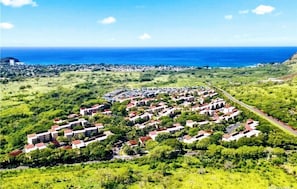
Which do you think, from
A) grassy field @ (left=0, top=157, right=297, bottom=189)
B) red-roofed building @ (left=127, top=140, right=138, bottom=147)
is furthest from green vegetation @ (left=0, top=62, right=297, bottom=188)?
red-roofed building @ (left=127, top=140, right=138, bottom=147)

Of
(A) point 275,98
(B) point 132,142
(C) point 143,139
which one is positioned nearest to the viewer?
(B) point 132,142

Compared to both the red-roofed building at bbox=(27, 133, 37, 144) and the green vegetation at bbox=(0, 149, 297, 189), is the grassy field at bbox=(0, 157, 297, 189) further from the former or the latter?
the red-roofed building at bbox=(27, 133, 37, 144)

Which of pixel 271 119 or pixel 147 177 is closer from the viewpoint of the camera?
pixel 147 177

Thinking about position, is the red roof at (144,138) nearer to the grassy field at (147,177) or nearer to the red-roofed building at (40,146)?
the grassy field at (147,177)

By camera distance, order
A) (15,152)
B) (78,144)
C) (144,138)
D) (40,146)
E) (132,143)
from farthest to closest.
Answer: (144,138)
(132,143)
(78,144)
(40,146)
(15,152)

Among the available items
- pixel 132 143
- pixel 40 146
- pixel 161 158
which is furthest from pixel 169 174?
pixel 40 146

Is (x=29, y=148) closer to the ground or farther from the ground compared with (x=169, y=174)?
farther from the ground

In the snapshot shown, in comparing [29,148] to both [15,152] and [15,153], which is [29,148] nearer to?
[15,152]

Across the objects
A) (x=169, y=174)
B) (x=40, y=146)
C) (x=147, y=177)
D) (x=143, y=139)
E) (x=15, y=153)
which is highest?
(x=40, y=146)

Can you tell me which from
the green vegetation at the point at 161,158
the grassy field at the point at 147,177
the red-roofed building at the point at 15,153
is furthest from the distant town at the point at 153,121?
the grassy field at the point at 147,177
